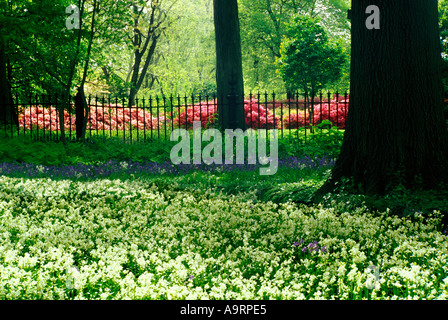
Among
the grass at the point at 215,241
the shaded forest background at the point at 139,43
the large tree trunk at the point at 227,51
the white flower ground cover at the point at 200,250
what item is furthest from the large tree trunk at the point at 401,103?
the large tree trunk at the point at 227,51

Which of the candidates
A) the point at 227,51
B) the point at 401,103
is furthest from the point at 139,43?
the point at 401,103

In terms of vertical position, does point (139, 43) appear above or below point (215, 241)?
above

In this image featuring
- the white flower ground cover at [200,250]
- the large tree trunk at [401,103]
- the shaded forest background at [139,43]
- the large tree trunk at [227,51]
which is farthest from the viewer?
the large tree trunk at [227,51]

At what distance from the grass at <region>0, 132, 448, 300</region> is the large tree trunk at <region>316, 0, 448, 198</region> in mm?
415

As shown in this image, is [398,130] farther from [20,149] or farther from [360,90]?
[20,149]

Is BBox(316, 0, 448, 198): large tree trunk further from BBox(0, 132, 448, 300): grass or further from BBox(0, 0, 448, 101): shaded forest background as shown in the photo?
BBox(0, 0, 448, 101): shaded forest background

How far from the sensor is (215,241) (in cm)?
403

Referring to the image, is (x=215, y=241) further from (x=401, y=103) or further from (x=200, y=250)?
(x=401, y=103)

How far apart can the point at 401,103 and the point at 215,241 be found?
10.3ft

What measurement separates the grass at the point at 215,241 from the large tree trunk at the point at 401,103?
0.42 m

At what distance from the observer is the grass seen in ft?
9.90

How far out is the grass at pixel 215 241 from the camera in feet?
9.90

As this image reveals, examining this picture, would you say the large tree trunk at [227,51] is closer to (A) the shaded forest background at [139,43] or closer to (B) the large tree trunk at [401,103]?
(A) the shaded forest background at [139,43]
